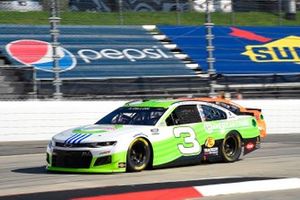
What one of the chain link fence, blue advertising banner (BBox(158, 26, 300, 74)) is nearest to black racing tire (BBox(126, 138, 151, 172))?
the chain link fence

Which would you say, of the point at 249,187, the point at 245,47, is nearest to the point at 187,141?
the point at 249,187

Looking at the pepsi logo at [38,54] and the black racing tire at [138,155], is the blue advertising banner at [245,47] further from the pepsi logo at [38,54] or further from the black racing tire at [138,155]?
the black racing tire at [138,155]

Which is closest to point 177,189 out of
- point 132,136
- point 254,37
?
point 132,136

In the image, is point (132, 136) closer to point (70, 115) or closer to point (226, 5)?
point (70, 115)

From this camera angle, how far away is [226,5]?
3092 cm

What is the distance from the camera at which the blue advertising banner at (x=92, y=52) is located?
81.5ft

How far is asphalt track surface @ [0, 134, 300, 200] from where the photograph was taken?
31.4 feet

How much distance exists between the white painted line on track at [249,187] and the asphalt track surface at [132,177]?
0.23m

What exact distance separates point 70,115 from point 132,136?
8.60 metres

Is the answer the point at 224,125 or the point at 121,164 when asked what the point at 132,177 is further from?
the point at 224,125

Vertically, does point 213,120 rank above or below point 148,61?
below

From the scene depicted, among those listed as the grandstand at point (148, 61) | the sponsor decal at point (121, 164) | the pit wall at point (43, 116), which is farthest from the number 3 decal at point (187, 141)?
the grandstand at point (148, 61)

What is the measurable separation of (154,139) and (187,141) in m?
0.87

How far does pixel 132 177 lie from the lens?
11.1 m
